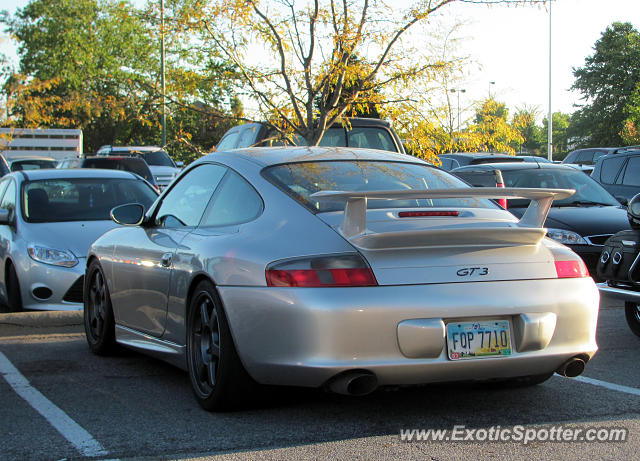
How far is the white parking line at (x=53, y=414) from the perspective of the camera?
4.07 m

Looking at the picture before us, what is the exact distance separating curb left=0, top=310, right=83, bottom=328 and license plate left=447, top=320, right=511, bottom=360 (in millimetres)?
4604

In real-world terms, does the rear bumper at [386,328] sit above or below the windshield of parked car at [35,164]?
above

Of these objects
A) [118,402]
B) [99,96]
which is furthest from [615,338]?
[99,96]

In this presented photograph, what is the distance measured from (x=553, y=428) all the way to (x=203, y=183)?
2571 millimetres

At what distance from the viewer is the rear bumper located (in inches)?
159

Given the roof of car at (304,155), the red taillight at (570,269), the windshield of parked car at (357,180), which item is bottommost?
the red taillight at (570,269)

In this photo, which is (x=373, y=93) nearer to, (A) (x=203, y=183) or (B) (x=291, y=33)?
(B) (x=291, y=33)

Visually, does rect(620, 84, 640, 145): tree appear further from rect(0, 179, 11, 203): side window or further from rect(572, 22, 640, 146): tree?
rect(0, 179, 11, 203): side window

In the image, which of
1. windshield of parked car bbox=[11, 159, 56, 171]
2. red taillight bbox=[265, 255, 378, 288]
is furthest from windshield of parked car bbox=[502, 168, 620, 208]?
windshield of parked car bbox=[11, 159, 56, 171]

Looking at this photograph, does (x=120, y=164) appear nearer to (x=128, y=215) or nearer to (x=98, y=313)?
(x=98, y=313)

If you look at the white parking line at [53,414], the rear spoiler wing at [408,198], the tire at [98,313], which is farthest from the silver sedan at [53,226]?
the rear spoiler wing at [408,198]

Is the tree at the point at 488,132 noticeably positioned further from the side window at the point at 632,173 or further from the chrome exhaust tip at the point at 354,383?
the chrome exhaust tip at the point at 354,383

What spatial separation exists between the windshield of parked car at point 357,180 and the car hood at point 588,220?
561 centimetres

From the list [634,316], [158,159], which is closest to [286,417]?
[634,316]
